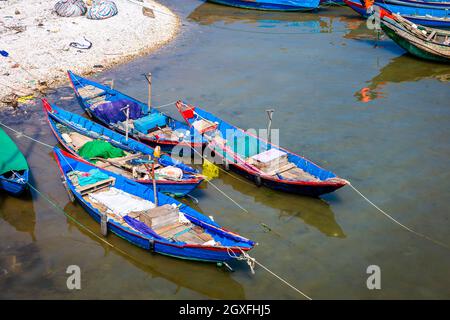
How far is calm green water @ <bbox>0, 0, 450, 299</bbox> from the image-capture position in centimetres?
1775

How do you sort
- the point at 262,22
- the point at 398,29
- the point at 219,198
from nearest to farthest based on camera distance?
the point at 219,198 < the point at 398,29 < the point at 262,22

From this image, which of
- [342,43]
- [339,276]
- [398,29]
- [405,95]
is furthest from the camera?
[342,43]

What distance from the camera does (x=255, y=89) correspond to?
32.7m

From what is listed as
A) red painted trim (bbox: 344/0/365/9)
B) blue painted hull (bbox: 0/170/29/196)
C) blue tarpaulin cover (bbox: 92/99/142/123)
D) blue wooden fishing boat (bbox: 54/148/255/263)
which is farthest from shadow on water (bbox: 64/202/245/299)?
red painted trim (bbox: 344/0/365/9)

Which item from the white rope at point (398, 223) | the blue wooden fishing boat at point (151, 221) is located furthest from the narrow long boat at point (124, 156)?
the white rope at point (398, 223)

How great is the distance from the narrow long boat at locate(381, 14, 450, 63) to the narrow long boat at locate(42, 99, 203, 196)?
21.7m

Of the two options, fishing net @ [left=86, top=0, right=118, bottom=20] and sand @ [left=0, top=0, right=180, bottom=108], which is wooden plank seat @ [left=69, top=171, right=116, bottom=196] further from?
fishing net @ [left=86, top=0, right=118, bottom=20]

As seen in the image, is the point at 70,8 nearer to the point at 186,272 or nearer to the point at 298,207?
the point at 298,207

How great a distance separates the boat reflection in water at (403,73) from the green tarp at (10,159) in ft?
62.7

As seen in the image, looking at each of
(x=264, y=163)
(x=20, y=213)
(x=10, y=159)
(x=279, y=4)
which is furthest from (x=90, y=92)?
(x=279, y=4)
